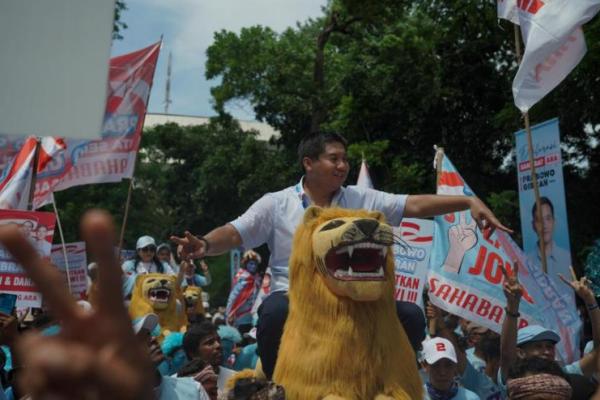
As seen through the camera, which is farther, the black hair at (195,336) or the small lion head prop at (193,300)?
the small lion head prop at (193,300)

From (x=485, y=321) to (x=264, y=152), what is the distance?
20.7 meters

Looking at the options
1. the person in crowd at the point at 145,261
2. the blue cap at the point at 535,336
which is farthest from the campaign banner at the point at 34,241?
the blue cap at the point at 535,336

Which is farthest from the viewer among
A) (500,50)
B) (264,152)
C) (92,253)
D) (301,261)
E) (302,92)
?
(264,152)

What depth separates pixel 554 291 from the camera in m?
5.85

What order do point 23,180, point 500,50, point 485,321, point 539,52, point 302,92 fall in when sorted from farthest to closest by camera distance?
point 302,92
point 500,50
point 23,180
point 539,52
point 485,321

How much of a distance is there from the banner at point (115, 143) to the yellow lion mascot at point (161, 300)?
3.66ft

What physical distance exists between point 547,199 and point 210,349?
10.9ft

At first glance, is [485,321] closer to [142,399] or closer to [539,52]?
[539,52]

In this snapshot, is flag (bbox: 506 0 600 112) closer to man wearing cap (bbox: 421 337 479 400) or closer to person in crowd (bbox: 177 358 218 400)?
man wearing cap (bbox: 421 337 479 400)

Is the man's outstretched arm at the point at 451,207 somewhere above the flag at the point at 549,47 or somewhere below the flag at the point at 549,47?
below

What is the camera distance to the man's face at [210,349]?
531cm

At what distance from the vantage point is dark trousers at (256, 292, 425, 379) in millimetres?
3912

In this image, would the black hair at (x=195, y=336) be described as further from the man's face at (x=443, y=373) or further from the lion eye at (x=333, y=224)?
the lion eye at (x=333, y=224)

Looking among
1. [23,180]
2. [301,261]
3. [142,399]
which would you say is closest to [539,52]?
[301,261]
